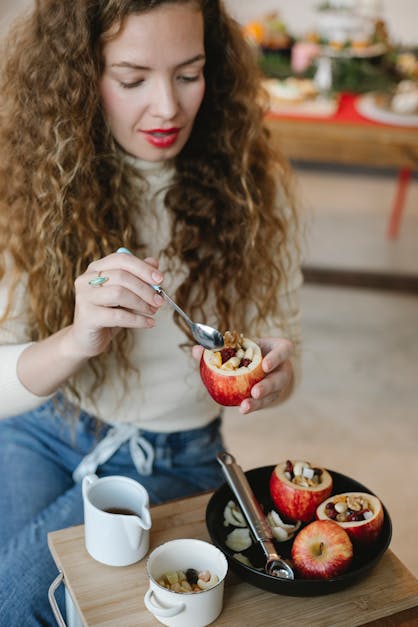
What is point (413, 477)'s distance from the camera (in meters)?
2.29

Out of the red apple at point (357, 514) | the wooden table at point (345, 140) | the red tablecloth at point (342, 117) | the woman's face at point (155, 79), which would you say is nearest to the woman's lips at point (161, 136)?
the woman's face at point (155, 79)

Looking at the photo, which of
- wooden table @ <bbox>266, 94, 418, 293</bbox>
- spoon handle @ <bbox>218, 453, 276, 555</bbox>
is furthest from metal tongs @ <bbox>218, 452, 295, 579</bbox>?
wooden table @ <bbox>266, 94, 418, 293</bbox>

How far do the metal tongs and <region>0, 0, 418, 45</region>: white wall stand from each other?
12.7 feet

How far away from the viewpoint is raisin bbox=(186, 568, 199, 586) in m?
1.00

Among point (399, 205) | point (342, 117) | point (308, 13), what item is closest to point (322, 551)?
point (342, 117)

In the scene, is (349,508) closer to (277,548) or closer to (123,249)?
(277,548)

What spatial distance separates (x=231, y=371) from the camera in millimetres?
1108

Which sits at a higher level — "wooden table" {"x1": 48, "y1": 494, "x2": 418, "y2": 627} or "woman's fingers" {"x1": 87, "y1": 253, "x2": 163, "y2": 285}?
"woman's fingers" {"x1": 87, "y1": 253, "x2": 163, "y2": 285}

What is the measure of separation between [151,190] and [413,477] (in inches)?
51.0

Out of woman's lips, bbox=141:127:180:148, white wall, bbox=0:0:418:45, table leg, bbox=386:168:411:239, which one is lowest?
table leg, bbox=386:168:411:239

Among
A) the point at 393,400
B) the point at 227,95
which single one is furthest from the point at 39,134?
the point at 393,400

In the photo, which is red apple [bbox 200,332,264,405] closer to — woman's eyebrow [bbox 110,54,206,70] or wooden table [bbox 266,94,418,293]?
woman's eyebrow [bbox 110,54,206,70]

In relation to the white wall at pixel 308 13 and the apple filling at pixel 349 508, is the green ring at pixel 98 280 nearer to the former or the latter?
the apple filling at pixel 349 508

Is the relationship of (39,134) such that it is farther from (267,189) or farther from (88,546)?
(88,546)
